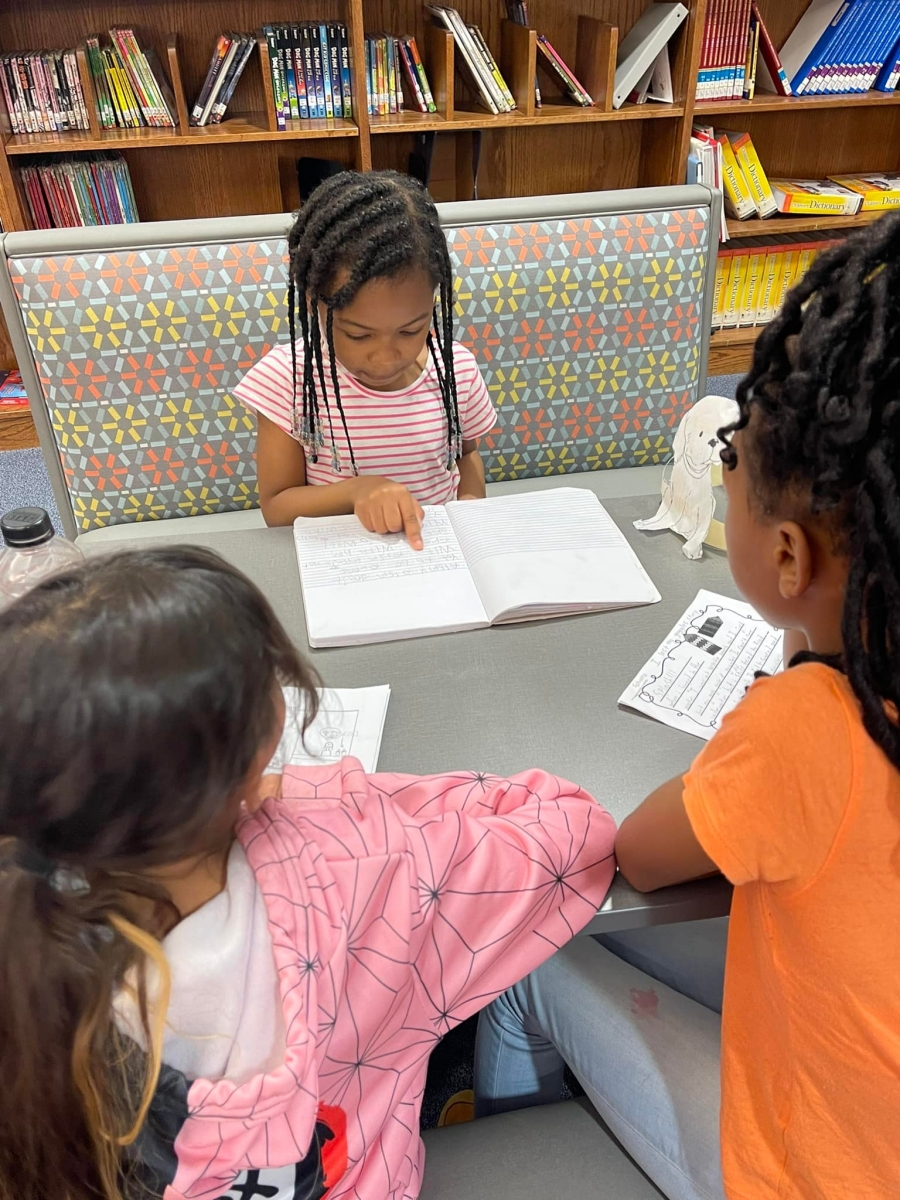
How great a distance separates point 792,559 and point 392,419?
82cm

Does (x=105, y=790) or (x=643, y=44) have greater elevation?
(x=643, y=44)

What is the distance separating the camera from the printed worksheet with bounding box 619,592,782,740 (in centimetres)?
89

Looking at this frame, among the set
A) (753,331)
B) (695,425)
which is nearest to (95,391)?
(695,425)

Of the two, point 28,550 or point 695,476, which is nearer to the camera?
point 28,550

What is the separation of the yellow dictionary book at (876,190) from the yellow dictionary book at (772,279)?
0.32 metres

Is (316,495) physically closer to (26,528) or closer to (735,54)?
(26,528)

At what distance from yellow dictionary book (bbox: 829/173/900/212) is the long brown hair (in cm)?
311

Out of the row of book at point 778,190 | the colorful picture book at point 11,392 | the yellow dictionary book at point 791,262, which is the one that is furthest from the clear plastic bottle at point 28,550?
the yellow dictionary book at point 791,262

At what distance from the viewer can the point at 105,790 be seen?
481 mm

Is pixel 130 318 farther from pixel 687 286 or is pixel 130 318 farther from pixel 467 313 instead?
pixel 687 286

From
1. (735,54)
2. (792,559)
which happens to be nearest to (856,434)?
(792,559)

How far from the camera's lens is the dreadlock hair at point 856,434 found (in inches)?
20.6

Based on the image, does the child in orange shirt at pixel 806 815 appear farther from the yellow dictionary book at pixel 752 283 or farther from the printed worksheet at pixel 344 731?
the yellow dictionary book at pixel 752 283

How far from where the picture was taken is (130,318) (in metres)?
1.37
